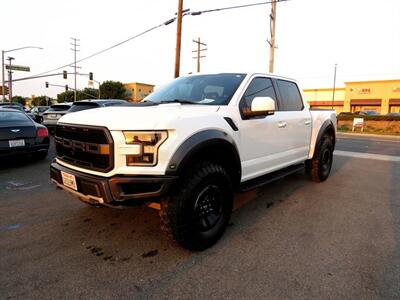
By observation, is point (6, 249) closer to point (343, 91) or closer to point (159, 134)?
point (159, 134)

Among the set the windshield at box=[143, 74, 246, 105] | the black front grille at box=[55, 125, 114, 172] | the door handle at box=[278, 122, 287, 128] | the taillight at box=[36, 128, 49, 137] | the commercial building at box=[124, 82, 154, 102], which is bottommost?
the taillight at box=[36, 128, 49, 137]

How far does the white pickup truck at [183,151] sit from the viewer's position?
8.82 ft

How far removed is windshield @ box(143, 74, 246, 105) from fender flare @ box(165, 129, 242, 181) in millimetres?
546

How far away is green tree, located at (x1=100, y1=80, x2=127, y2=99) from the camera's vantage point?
247 feet

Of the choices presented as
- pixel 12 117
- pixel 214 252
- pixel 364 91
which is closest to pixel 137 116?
pixel 214 252

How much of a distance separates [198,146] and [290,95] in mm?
2731

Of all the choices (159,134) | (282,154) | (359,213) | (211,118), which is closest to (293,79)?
(282,154)

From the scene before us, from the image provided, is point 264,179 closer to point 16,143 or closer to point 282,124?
point 282,124

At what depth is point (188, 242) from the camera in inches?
116

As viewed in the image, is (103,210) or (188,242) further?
(103,210)

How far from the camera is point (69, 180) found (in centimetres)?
→ 307

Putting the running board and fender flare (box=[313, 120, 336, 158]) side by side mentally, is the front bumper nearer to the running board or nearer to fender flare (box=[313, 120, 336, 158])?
the running board

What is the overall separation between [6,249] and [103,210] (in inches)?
50.8

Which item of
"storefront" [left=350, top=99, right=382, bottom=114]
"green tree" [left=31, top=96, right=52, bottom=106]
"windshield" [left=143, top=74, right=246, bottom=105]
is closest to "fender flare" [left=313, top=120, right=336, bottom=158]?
"windshield" [left=143, top=74, right=246, bottom=105]
